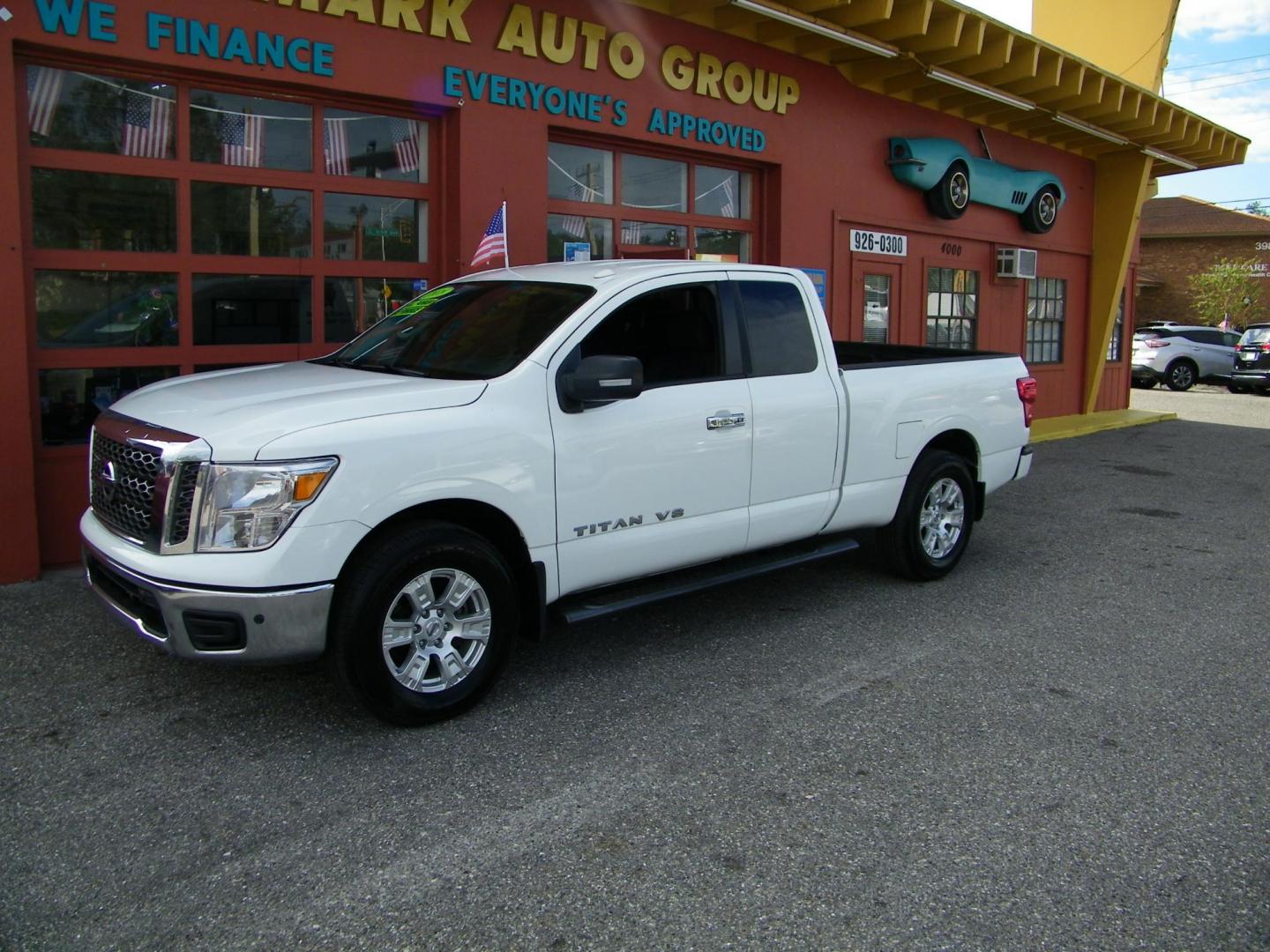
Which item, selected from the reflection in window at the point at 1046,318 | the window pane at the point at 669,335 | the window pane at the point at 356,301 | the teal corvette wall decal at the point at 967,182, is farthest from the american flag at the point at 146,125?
the reflection in window at the point at 1046,318

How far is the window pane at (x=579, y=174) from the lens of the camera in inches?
354

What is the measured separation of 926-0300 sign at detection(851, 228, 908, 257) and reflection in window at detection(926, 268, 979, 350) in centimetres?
77

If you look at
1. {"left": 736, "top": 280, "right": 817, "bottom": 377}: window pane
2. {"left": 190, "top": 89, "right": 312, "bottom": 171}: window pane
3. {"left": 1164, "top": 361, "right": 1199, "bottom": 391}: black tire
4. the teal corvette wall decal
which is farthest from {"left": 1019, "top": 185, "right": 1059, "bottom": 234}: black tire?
{"left": 1164, "top": 361, "right": 1199, "bottom": 391}: black tire

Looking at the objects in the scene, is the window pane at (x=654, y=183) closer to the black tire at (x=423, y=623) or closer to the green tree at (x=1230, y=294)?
the black tire at (x=423, y=623)

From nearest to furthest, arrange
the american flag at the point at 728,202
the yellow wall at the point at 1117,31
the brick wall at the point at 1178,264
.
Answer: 1. the american flag at the point at 728,202
2. the yellow wall at the point at 1117,31
3. the brick wall at the point at 1178,264

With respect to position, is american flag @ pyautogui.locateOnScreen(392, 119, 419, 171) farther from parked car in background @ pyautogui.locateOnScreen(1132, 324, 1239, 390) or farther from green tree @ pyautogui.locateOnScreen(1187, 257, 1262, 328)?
green tree @ pyautogui.locateOnScreen(1187, 257, 1262, 328)

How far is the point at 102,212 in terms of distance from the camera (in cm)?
668

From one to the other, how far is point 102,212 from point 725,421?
442cm

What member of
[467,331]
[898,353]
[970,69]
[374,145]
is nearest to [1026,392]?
[898,353]

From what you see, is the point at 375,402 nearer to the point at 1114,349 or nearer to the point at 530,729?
the point at 530,729

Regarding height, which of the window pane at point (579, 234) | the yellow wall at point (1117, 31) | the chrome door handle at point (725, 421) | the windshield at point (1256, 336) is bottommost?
the chrome door handle at point (725, 421)

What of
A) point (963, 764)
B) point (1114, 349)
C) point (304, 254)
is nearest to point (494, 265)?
point (304, 254)

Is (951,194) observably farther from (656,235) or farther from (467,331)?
(467,331)

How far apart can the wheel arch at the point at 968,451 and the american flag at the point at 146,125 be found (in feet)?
18.1
